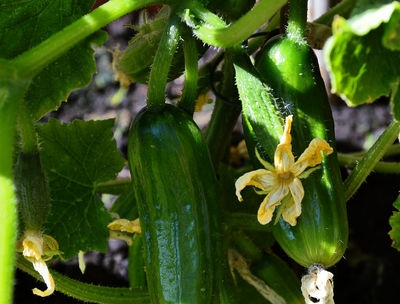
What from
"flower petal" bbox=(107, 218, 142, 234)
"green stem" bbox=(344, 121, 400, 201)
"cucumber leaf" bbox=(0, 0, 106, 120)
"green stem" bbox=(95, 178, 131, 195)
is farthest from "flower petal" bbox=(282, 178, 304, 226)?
"green stem" bbox=(95, 178, 131, 195)

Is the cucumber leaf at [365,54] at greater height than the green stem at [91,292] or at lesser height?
greater

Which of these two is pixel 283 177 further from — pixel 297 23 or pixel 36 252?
pixel 36 252

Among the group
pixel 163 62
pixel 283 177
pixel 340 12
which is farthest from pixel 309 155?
pixel 340 12

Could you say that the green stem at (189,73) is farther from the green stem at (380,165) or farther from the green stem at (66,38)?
the green stem at (380,165)

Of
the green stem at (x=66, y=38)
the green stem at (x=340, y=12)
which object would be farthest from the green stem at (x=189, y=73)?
the green stem at (x=340, y=12)

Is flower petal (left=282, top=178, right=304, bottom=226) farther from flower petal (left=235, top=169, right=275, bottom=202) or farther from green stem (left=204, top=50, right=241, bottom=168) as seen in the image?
green stem (left=204, top=50, right=241, bottom=168)

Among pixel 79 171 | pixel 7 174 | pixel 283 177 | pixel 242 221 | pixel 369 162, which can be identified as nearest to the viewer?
pixel 7 174

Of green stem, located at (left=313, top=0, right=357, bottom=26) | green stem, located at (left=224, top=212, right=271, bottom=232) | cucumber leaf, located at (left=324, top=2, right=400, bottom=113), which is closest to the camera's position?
cucumber leaf, located at (left=324, top=2, right=400, bottom=113)
